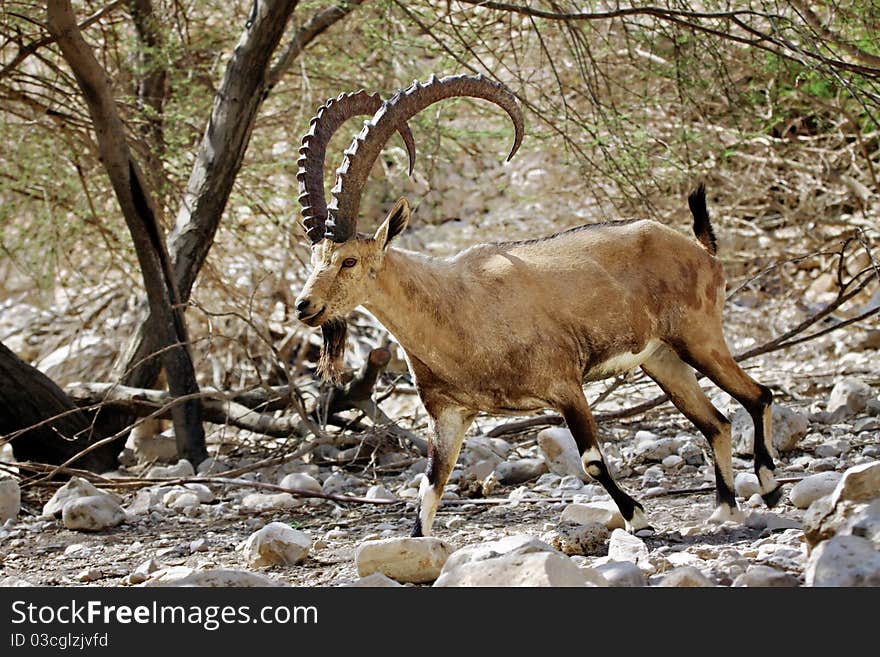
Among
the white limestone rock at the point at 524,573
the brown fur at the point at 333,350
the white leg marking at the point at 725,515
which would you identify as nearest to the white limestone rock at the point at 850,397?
the white leg marking at the point at 725,515

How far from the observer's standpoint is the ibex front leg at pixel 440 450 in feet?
16.3

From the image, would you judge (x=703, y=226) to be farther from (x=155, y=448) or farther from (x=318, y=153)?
(x=155, y=448)

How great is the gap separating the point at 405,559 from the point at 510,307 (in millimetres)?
1292

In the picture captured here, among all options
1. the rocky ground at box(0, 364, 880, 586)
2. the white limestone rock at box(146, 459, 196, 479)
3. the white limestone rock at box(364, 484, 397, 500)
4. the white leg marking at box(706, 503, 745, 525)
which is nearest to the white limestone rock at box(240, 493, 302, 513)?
the rocky ground at box(0, 364, 880, 586)

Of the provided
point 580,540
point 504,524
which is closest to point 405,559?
point 580,540

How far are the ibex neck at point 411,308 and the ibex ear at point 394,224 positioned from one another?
7 cm

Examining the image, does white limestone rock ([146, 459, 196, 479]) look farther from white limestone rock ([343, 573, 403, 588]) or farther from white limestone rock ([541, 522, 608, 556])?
white limestone rock ([343, 573, 403, 588])

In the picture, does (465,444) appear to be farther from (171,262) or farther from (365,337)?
(365,337)

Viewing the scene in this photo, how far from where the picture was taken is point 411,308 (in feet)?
15.9

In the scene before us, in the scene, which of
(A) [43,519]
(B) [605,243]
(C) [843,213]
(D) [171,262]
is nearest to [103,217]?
(D) [171,262]

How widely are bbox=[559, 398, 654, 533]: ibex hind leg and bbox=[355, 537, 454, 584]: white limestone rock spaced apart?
0.90 metres

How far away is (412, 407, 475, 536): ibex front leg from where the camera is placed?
16.3 feet

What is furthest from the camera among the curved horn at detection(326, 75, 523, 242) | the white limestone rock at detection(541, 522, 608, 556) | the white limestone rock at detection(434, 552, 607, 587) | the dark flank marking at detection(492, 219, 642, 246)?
the dark flank marking at detection(492, 219, 642, 246)
